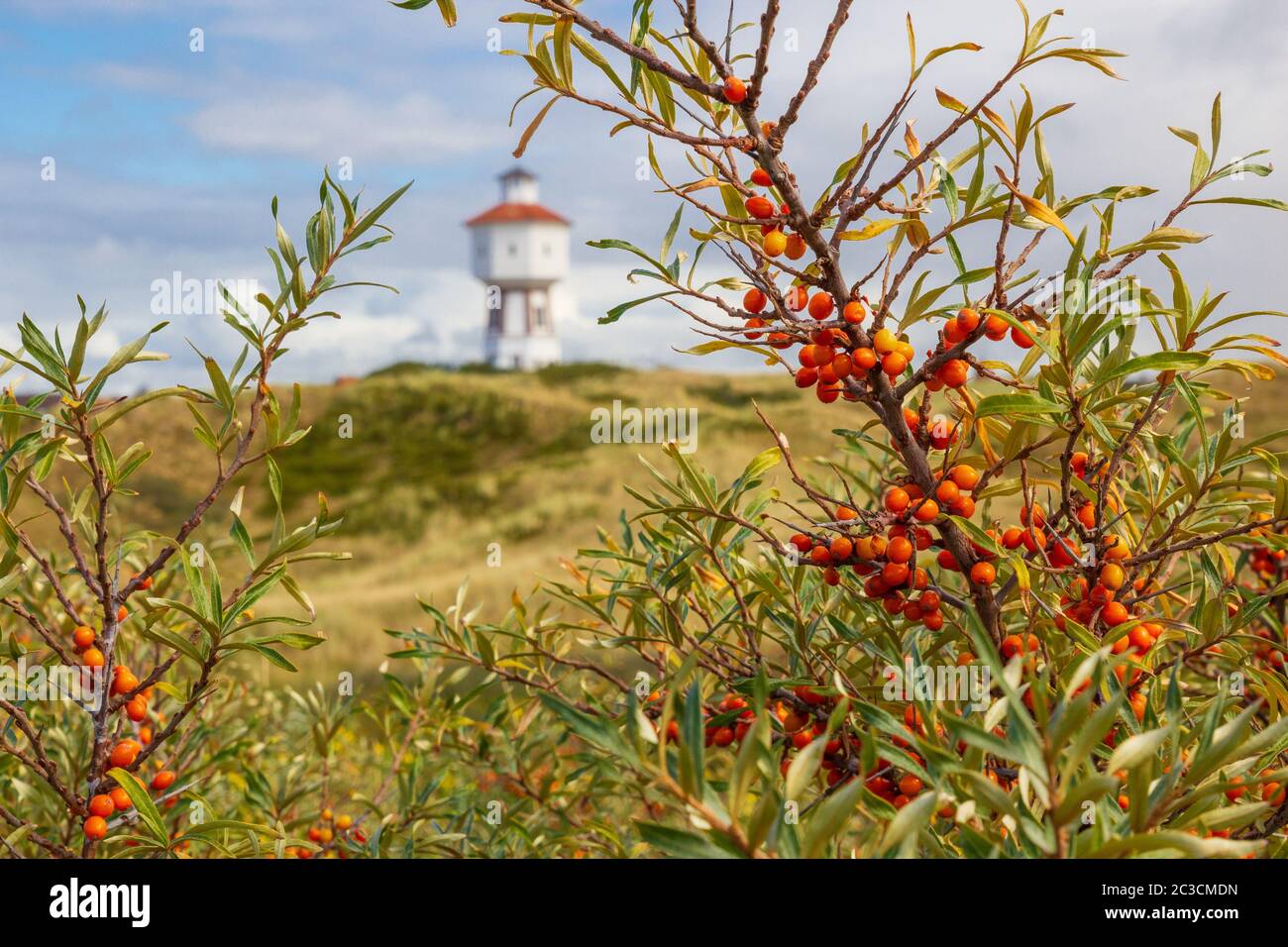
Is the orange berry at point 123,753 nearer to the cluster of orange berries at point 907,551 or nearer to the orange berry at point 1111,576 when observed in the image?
the cluster of orange berries at point 907,551

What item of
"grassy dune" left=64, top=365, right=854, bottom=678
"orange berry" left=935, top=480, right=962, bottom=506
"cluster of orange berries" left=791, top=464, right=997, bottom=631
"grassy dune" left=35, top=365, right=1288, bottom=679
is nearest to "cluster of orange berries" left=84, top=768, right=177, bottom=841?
"cluster of orange berries" left=791, top=464, right=997, bottom=631

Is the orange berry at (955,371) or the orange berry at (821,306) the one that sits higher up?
the orange berry at (821,306)

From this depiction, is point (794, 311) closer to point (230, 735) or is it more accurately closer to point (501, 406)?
point (230, 735)

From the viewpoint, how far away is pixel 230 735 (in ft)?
10.7

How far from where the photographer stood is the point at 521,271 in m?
59.6

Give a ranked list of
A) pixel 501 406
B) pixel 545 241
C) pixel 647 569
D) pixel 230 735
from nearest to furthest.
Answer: pixel 647 569
pixel 230 735
pixel 501 406
pixel 545 241

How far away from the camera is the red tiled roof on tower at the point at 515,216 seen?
2318 inches

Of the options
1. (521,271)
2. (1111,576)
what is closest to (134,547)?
(1111,576)

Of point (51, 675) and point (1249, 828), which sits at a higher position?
point (51, 675)

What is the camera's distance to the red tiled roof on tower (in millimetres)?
58875

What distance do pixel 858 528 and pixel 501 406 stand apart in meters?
32.8

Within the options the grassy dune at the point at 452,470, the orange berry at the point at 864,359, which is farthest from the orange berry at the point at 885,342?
the grassy dune at the point at 452,470
